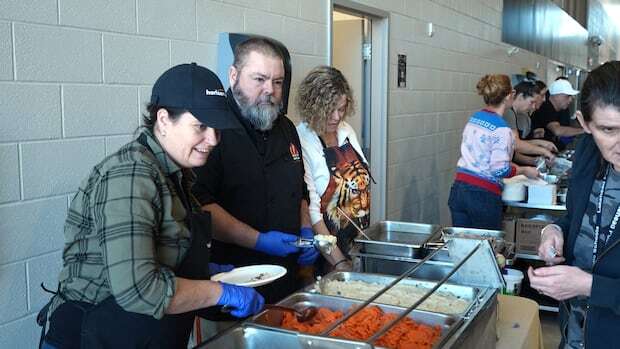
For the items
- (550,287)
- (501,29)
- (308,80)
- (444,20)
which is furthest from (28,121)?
(501,29)

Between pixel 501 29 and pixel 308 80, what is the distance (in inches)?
203

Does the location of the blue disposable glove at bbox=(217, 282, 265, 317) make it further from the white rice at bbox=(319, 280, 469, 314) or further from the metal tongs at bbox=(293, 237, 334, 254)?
the metal tongs at bbox=(293, 237, 334, 254)

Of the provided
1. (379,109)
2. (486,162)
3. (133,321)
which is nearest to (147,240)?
(133,321)

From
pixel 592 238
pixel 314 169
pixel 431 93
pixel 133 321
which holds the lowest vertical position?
pixel 133 321

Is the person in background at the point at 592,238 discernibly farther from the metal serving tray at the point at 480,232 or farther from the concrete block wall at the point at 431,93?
the concrete block wall at the point at 431,93

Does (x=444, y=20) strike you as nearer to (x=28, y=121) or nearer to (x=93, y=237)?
(x=28, y=121)

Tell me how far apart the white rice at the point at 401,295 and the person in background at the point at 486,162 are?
82.8 inches

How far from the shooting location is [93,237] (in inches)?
52.5

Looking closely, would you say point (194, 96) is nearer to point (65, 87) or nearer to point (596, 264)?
point (65, 87)

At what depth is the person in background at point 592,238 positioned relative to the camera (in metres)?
1.53

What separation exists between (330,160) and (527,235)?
2.08 metres

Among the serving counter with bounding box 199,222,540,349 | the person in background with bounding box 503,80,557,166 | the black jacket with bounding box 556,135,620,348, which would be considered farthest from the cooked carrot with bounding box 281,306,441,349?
the person in background with bounding box 503,80,557,166

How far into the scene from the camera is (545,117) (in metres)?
6.40

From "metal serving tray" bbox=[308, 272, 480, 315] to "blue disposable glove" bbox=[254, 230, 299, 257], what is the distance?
0.70ft
